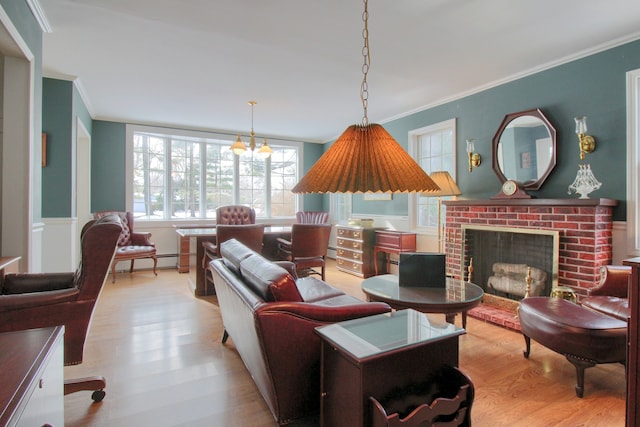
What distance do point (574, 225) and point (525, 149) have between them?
980mm

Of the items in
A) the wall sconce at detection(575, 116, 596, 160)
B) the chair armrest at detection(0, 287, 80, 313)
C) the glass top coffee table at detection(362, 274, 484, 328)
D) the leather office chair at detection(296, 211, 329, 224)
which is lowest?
the glass top coffee table at detection(362, 274, 484, 328)

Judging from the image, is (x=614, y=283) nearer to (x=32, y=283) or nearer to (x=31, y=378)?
(x=31, y=378)

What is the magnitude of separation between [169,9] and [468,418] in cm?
302

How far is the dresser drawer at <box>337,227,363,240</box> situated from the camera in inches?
203

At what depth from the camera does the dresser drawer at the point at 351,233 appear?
16.9 ft

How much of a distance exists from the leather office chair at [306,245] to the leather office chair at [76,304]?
2.51 metres

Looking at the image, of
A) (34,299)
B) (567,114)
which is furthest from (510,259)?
(34,299)

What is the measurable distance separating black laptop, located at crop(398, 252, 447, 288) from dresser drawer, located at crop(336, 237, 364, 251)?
255 centimetres

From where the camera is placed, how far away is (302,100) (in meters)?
4.36

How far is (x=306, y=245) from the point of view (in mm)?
4266

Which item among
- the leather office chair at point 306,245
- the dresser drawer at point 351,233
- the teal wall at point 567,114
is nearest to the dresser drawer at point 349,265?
the dresser drawer at point 351,233

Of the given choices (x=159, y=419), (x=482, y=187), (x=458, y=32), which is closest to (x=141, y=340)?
(x=159, y=419)

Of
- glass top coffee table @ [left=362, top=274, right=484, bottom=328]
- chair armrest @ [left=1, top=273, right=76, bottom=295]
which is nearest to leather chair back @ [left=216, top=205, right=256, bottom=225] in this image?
chair armrest @ [left=1, top=273, right=76, bottom=295]

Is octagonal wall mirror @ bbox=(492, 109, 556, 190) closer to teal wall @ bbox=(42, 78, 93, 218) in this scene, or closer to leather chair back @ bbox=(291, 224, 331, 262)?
→ leather chair back @ bbox=(291, 224, 331, 262)
